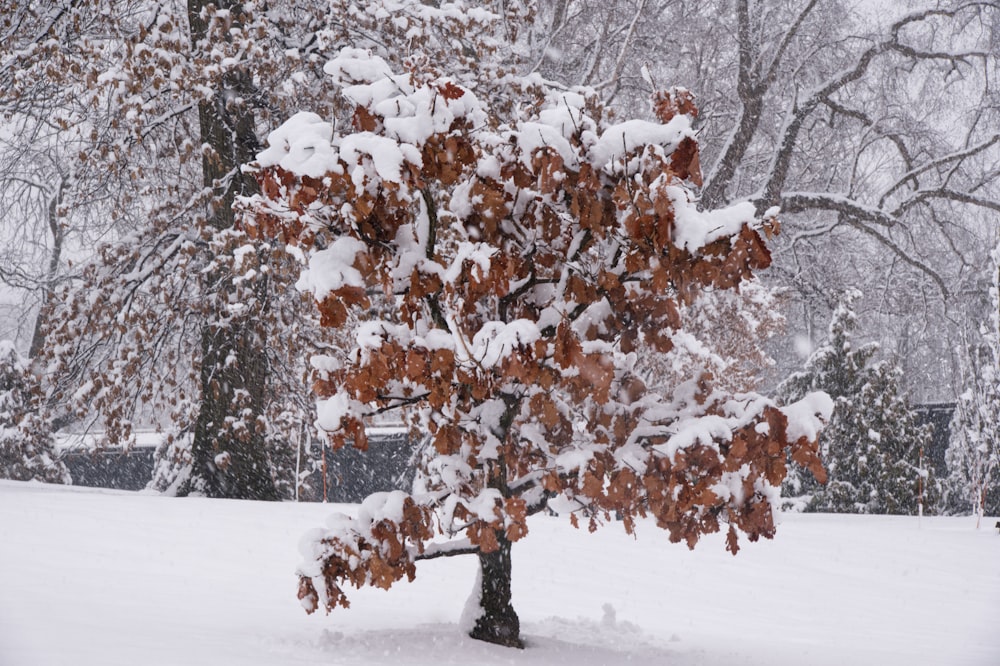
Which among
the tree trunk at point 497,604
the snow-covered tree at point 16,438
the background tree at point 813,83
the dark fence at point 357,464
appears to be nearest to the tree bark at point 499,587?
the tree trunk at point 497,604

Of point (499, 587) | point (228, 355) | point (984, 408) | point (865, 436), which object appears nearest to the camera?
point (499, 587)

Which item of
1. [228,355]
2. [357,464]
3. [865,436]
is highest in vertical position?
[228,355]

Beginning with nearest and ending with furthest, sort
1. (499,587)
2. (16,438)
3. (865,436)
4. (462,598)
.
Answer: (499,587) < (462,598) < (16,438) < (865,436)

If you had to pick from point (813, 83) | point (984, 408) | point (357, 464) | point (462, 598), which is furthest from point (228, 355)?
point (357, 464)

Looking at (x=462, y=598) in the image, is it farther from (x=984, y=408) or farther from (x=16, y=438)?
(x=16, y=438)

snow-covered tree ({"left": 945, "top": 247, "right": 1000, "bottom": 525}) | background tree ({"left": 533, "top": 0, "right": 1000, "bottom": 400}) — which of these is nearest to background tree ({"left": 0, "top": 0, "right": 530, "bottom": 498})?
background tree ({"left": 533, "top": 0, "right": 1000, "bottom": 400})

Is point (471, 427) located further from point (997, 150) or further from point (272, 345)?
point (997, 150)

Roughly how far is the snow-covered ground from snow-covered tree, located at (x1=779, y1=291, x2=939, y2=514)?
5.47m

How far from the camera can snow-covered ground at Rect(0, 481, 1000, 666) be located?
13.9ft

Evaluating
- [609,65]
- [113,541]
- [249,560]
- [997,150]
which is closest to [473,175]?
[249,560]

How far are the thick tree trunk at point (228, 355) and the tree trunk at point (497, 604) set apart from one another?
17.8 ft

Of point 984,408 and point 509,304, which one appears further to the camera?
point 984,408

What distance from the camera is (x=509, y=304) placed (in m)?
4.65

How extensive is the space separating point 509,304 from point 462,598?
110 inches
